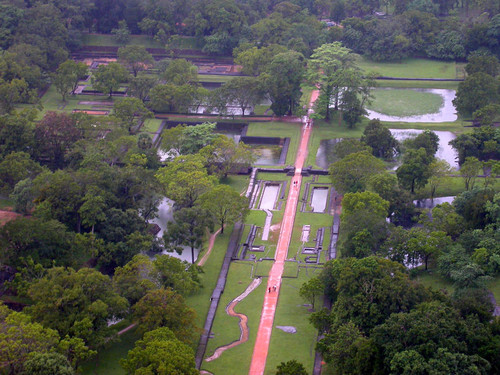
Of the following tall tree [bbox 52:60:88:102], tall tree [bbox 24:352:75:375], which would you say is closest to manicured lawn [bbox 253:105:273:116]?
tall tree [bbox 52:60:88:102]

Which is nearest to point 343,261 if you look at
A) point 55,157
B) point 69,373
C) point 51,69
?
point 69,373

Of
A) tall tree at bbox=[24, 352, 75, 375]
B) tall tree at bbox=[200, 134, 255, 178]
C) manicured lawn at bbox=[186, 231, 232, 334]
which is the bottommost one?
tall tree at bbox=[24, 352, 75, 375]

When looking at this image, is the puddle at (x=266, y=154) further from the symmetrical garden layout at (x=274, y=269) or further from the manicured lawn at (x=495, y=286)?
the manicured lawn at (x=495, y=286)

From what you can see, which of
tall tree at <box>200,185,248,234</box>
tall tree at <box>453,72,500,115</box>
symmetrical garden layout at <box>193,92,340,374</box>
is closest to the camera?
symmetrical garden layout at <box>193,92,340,374</box>

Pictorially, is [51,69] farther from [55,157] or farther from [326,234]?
[326,234]

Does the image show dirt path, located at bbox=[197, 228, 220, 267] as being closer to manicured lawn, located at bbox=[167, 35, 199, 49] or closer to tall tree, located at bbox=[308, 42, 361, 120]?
tall tree, located at bbox=[308, 42, 361, 120]

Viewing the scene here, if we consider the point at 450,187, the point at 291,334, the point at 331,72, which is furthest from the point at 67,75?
the point at 291,334
